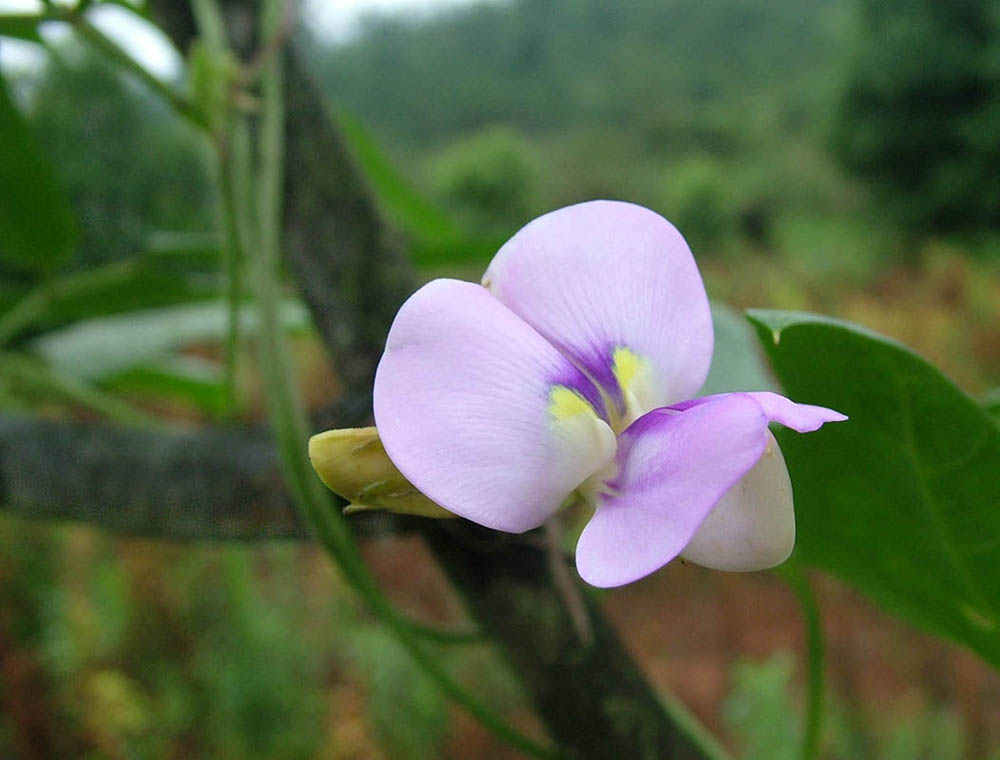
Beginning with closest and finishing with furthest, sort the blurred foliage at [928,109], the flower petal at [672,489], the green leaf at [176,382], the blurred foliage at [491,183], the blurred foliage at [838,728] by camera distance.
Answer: the flower petal at [672,489], the green leaf at [176,382], the blurred foliage at [838,728], the blurred foliage at [928,109], the blurred foliage at [491,183]

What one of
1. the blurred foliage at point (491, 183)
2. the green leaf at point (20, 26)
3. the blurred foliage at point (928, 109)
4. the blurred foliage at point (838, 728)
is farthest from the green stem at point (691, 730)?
the blurred foliage at point (491, 183)

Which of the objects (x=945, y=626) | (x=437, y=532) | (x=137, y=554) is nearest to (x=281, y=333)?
(x=437, y=532)

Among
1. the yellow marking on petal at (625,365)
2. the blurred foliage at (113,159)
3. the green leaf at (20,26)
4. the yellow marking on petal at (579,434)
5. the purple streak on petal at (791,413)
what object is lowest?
the blurred foliage at (113,159)

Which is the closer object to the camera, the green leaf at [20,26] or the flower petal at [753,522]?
the flower petal at [753,522]

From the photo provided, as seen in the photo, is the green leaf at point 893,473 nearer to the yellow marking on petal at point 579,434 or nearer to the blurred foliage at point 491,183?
the yellow marking on petal at point 579,434

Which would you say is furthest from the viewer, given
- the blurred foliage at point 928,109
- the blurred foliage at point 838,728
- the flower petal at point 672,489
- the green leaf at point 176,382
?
the blurred foliage at point 928,109

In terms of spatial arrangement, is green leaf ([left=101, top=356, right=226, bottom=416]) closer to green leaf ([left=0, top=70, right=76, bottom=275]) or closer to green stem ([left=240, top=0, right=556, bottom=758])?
green leaf ([left=0, top=70, right=76, bottom=275])

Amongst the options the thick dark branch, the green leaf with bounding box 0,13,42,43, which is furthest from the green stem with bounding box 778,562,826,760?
the green leaf with bounding box 0,13,42,43
